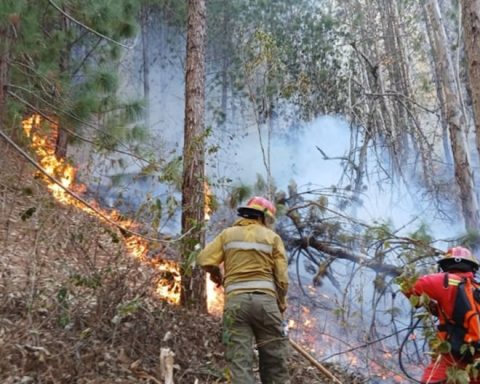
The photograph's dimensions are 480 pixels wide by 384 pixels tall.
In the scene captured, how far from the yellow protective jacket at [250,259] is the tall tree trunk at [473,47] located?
6.61 ft

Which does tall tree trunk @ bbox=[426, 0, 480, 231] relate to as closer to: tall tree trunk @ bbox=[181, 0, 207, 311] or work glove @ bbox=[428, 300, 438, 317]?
tall tree trunk @ bbox=[181, 0, 207, 311]

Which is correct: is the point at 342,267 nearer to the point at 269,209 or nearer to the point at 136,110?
the point at 136,110

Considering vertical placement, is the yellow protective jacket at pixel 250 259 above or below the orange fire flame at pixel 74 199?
below

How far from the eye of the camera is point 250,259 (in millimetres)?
4402

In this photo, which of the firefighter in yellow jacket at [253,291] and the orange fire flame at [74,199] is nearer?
the firefighter in yellow jacket at [253,291]

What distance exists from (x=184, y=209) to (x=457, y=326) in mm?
3155

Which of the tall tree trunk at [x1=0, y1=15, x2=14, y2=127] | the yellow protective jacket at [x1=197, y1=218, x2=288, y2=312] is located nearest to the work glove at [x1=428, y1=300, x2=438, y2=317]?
the yellow protective jacket at [x1=197, y1=218, x2=288, y2=312]

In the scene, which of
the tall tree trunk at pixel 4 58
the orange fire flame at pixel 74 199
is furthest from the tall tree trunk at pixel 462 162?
the tall tree trunk at pixel 4 58

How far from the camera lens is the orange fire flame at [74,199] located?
5.27m

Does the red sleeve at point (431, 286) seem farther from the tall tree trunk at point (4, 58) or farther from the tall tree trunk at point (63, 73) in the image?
the tall tree trunk at point (63, 73)

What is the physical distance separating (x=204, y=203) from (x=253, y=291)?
194 centimetres

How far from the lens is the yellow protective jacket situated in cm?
436

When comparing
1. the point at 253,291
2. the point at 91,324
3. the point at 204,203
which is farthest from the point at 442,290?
the point at 91,324

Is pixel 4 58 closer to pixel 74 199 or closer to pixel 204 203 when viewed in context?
pixel 74 199
